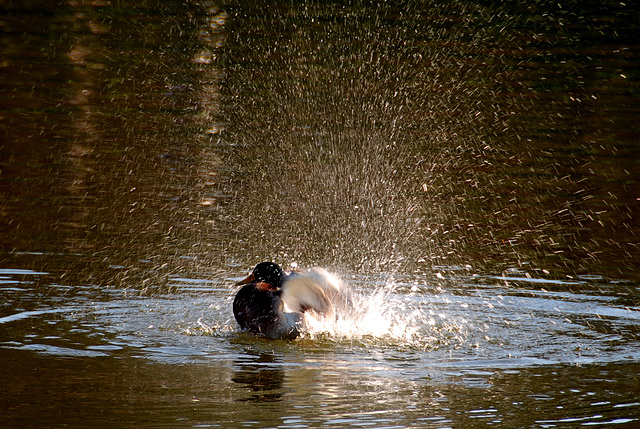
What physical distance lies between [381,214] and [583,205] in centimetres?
224

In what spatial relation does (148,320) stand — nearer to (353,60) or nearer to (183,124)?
(183,124)

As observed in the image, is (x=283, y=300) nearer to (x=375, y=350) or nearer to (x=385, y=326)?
(x=385, y=326)

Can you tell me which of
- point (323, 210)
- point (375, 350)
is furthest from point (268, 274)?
point (323, 210)

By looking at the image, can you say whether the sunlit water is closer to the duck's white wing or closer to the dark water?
the dark water

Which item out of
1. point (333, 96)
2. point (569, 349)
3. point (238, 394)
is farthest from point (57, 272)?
point (333, 96)

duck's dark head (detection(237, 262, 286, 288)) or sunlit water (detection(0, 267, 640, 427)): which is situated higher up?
duck's dark head (detection(237, 262, 286, 288))

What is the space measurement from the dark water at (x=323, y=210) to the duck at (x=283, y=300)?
135 mm

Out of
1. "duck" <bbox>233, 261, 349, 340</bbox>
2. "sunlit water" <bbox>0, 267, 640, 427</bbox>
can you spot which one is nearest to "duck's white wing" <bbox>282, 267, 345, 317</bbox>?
"duck" <bbox>233, 261, 349, 340</bbox>

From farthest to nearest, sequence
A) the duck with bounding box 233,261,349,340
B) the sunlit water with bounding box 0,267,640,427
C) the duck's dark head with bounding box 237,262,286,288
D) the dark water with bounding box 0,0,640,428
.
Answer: the duck's dark head with bounding box 237,262,286,288 < the duck with bounding box 233,261,349,340 < the dark water with bounding box 0,0,640,428 < the sunlit water with bounding box 0,267,640,427

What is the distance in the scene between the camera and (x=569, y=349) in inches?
247

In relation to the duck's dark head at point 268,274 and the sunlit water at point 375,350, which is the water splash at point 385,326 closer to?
the sunlit water at point 375,350

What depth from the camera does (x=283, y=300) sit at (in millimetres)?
6703

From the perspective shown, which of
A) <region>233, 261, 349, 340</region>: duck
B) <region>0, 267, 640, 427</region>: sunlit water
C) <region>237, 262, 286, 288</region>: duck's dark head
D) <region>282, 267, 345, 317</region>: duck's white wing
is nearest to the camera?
<region>0, 267, 640, 427</region>: sunlit water

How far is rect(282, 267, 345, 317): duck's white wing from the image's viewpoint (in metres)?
6.67
